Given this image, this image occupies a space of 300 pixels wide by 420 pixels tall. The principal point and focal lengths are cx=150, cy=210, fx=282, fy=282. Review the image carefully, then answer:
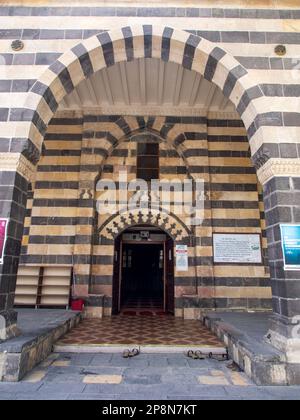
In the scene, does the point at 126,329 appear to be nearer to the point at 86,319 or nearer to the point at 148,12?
the point at 86,319

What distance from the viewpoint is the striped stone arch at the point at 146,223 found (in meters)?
7.77

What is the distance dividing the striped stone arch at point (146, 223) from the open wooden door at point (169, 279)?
0.38m

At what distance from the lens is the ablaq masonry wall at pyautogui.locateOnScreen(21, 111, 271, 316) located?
24.0ft

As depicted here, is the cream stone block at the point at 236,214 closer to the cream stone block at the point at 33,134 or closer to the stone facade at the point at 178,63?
the stone facade at the point at 178,63

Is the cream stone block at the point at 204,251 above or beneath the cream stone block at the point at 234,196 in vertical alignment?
beneath

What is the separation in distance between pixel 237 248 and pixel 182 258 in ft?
4.88

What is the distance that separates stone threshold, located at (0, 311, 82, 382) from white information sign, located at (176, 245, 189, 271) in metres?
3.46

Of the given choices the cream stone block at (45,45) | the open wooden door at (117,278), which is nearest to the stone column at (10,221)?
the cream stone block at (45,45)

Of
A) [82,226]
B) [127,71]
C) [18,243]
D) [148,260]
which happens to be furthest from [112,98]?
[148,260]

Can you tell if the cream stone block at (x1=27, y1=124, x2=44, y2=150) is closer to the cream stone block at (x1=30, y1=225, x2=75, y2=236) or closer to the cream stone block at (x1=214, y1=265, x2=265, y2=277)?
the cream stone block at (x1=30, y1=225, x2=75, y2=236)

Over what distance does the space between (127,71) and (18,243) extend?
5.00m

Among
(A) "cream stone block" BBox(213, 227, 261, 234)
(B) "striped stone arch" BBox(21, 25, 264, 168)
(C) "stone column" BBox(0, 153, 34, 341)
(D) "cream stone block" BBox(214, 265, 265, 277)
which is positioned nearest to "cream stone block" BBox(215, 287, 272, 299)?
(D) "cream stone block" BBox(214, 265, 265, 277)

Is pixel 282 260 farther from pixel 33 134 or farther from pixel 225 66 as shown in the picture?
pixel 33 134

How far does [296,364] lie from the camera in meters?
3.30
